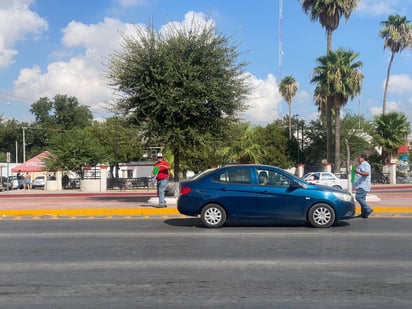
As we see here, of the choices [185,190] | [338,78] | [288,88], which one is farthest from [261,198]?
[288,88]

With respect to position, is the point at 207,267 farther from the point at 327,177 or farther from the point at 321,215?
the point at 327,177

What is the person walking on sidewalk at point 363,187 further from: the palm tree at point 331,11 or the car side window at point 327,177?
the palm tree at point 331,11

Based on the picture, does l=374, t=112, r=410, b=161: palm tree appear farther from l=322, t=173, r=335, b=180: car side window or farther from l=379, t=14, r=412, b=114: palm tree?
l=322, t=173, r=335, b=180: car side window

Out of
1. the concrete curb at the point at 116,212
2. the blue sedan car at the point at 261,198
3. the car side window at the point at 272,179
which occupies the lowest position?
the concrete curb at the point at 116,212

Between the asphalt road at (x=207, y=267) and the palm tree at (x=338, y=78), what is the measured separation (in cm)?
2682

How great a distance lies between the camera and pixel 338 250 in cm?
916

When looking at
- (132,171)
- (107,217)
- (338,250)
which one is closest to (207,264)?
(338,250)

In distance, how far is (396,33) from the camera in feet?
165

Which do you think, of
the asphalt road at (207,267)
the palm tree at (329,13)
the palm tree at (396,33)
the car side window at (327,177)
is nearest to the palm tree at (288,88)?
the palm tree at (396,33)

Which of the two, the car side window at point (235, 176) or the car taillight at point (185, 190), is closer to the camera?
the car side window at point (235, 176)

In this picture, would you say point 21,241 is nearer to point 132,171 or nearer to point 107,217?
point 107,217

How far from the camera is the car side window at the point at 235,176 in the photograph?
40.0 ft

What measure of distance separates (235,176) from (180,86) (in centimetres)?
649

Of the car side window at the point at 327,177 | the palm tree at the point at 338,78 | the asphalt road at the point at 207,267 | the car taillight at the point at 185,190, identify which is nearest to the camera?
the asphalt road at the point at 207,267
